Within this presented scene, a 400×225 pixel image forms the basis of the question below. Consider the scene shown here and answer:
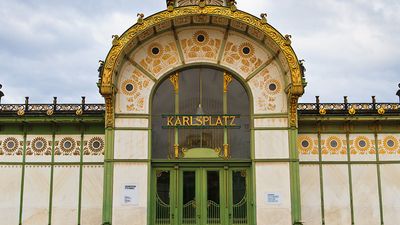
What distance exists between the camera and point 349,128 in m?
21.7

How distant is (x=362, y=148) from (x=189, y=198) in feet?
23.1

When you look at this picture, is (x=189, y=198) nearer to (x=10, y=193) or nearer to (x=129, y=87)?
(x=129, y=87)

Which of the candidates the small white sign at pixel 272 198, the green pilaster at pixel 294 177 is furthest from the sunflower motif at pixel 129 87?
the small white sign at pixel 272 198

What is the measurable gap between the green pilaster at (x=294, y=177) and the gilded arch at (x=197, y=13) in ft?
1.71

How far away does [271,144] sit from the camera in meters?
20.3

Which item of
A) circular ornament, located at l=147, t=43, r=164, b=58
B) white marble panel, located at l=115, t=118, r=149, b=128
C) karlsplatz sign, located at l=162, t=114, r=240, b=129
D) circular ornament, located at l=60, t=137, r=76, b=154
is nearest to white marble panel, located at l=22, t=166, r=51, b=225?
circular ornament, located at l=60, t=137, r=76, b=154

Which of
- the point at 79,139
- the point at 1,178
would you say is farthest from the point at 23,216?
the point at 79,139

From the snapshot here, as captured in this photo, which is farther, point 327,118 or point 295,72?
point 327,118

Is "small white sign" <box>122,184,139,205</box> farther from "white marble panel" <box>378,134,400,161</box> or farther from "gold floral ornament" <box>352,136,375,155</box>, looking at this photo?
"white marble panel" <box>378,134,400,161</box>

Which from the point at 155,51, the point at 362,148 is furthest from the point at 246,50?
the point at 362,148

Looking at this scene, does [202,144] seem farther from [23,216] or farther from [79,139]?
[23,216]

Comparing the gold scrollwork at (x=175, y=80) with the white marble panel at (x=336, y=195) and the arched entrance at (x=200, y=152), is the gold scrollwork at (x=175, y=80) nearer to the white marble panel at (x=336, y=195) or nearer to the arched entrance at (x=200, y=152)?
the arched entrance at (x=200, y=152)

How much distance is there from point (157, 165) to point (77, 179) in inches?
129

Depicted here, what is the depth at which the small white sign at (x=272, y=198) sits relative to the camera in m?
19.9
